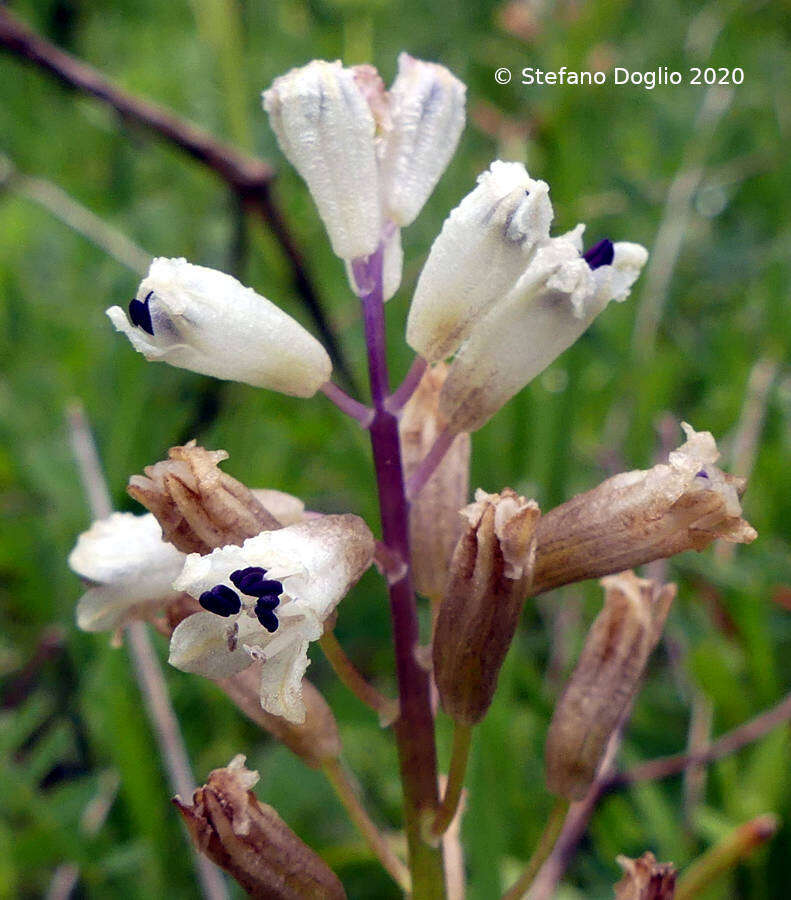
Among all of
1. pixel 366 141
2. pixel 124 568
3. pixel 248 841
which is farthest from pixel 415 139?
pixel 248 841

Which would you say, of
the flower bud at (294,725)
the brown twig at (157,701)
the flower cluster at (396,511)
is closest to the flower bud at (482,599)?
the flower cluster at (396,511)

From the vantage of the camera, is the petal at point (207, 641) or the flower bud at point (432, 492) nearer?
the petal at point (207, 641)

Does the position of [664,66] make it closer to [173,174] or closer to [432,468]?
[173,174]

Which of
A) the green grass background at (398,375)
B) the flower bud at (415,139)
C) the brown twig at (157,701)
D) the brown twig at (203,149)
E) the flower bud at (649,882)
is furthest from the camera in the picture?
the brown twig at (203,149)

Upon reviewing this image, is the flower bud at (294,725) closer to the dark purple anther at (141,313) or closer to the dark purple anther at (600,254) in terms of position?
the dark purple anther at (141,313)

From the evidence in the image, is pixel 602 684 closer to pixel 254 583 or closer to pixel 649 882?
pixel 649 882
